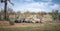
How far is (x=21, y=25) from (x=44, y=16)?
455 millimetres

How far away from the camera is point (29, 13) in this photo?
2.53 metres

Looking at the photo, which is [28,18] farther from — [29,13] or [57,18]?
[57,18]

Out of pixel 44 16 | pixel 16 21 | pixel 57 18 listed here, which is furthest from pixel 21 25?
pixel 57 18

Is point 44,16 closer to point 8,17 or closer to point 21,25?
point 21,25

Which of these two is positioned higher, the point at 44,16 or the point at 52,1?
the point at 52,1

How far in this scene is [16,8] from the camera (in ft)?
8.27

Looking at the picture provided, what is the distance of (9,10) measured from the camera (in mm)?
2510

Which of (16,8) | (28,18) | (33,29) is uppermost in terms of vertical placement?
(16,8)

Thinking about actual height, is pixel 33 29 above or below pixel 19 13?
below

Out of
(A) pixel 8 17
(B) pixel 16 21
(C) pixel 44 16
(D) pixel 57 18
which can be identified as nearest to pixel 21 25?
(B) pixel 16 21

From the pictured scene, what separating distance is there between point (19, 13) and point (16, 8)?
11 centimetres

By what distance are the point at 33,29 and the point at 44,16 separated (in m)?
0.31

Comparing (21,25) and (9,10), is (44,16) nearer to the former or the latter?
(21,25)

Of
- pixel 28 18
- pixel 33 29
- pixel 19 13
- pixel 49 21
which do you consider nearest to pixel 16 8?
pixel 19 13
